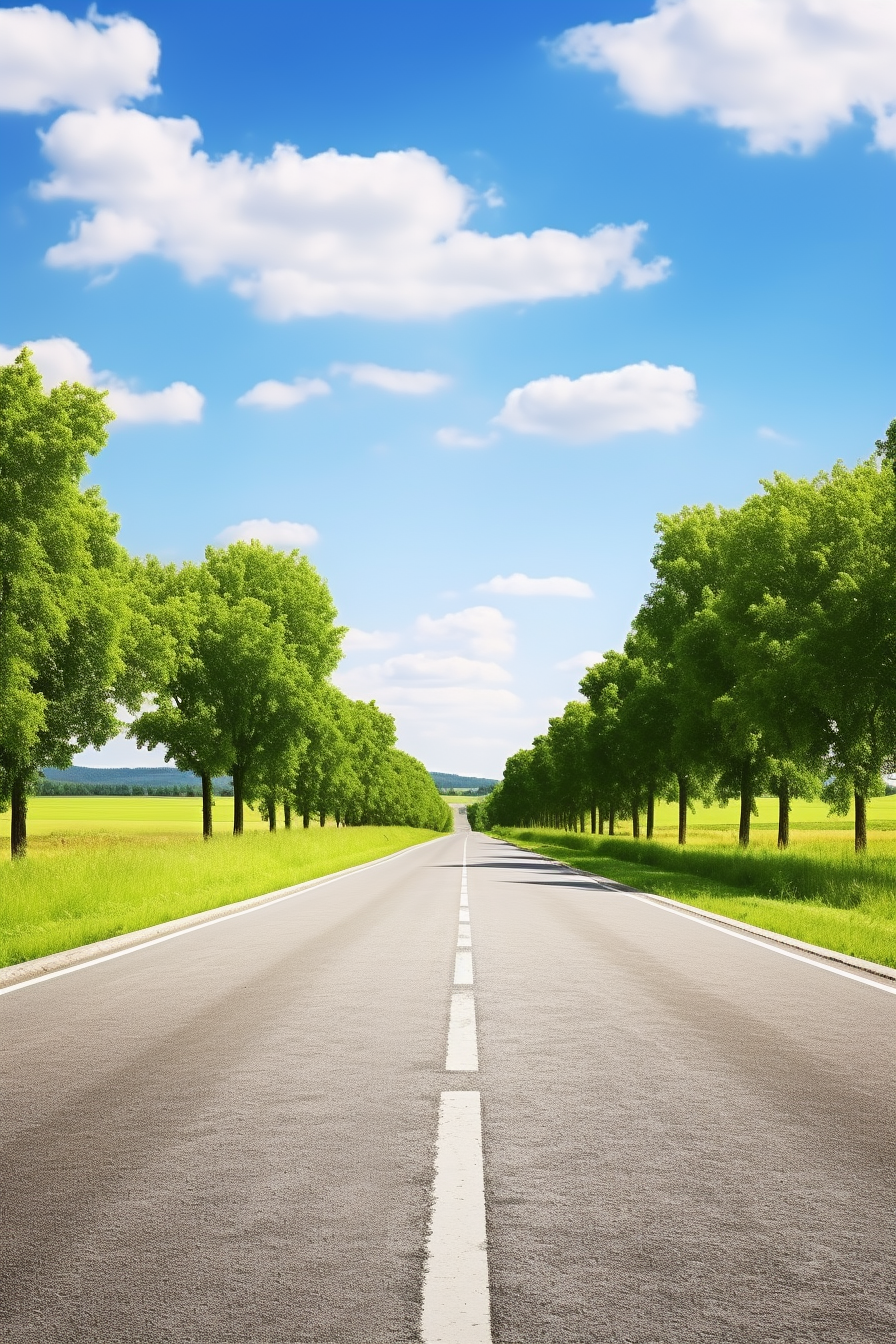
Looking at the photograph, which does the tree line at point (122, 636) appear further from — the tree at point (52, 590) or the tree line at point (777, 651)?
the tree line at point (777, 651)

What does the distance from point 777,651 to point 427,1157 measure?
2567 centimetres

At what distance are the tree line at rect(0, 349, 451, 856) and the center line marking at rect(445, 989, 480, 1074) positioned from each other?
67.3 feet

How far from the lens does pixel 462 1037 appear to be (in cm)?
728

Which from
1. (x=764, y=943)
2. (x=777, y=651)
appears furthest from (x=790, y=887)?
(x=764, y=943)

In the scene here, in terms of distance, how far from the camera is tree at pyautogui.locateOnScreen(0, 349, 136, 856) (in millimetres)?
26672

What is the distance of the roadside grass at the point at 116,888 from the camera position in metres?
13.1

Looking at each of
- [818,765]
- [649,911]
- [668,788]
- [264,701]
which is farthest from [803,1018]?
[668,788]

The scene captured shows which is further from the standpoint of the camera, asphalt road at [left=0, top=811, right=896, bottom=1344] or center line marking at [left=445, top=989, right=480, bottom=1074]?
center line marking at [left=445, top=989, right=480, bottom=1074]

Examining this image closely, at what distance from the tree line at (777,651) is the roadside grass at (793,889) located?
3671mm

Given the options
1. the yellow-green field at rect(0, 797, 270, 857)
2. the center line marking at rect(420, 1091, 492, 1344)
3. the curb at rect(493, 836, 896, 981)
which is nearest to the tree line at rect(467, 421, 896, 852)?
the curb at rect(493, 836, 896, 981)

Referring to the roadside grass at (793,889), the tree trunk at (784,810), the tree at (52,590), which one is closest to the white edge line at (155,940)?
the roadside grass at (793,889)

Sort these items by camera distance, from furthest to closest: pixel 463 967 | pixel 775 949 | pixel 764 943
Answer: pixel 764 943, pixel 775 949, pixel 463 967

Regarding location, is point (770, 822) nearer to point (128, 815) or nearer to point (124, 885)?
point (128, 815)

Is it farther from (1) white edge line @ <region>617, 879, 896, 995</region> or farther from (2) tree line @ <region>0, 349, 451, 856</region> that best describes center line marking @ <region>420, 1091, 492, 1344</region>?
(2) tree line @ <region>0, 349, 451, 856</region>
